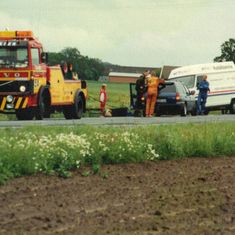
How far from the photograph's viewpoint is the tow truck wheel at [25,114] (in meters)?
26.8

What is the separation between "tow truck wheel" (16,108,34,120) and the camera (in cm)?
2680

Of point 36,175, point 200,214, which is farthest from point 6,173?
point 200,214

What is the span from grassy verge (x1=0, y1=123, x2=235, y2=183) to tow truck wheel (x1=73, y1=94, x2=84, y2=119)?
12.9 meters

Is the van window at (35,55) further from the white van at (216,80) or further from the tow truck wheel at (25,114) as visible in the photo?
the white van at (216,80)

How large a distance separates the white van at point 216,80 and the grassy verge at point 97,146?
73.1 ft

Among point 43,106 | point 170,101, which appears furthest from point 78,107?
point 170,101

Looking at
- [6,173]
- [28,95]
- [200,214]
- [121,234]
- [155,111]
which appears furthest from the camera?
[155,111]

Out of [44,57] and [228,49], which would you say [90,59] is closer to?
[228,49]

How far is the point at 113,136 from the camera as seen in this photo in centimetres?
1337

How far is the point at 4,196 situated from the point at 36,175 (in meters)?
1.27

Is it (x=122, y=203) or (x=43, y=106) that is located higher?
(x=122, y=203)

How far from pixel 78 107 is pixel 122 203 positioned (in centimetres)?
2016

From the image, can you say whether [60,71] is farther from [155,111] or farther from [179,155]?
[179,155]

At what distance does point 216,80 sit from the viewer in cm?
4003
